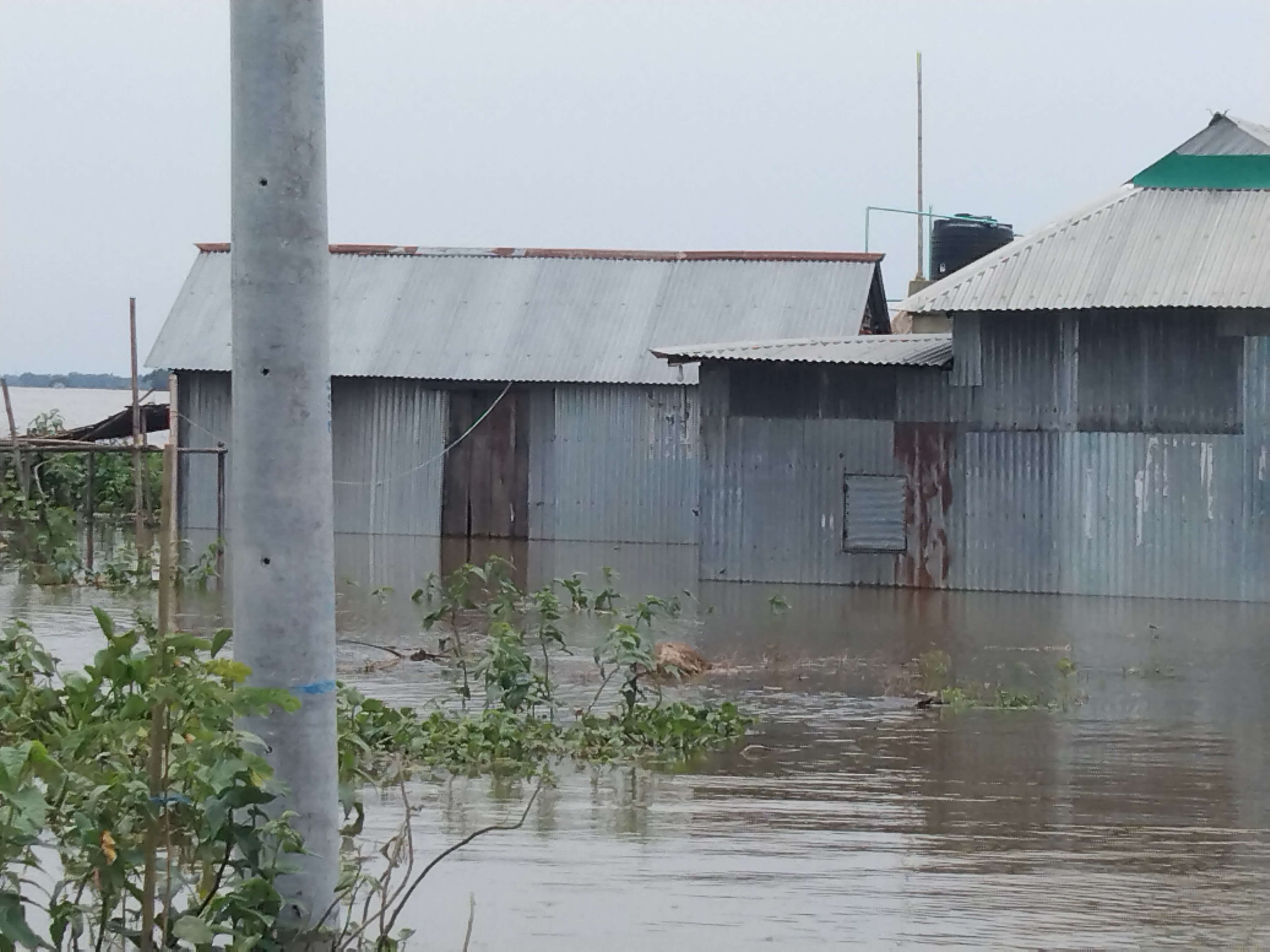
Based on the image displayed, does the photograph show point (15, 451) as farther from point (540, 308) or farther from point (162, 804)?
point (162, 804)

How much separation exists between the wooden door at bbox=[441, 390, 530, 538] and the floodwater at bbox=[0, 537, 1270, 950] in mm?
12048

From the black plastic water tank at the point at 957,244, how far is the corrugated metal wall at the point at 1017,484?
1401 cm

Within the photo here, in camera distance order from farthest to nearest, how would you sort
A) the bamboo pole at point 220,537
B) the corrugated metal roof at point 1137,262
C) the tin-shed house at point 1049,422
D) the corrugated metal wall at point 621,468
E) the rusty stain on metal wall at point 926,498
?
the corrugated metal wall at point 621,468, the rusty stain on metal wall at point 926,498, the bamboo pole at point 220,537, the tin-shed house at point 1049,422, the corrugated metal roof at point 1137,262

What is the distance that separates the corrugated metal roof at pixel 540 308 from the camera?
2717 centimetres

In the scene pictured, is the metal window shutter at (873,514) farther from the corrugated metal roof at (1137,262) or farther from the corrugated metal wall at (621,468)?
the corrugated metal wall at (621,468)

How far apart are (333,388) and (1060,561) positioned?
1257 centimetres

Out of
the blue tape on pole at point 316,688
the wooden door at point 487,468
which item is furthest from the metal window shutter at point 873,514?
the blue tape on pole at point 316,688

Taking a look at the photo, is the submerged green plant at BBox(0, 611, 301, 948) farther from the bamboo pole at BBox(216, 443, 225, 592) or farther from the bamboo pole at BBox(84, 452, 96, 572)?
the bamboo pole at BBox(84, 452, 96, 572)

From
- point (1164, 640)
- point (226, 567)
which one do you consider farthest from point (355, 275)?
point (1164, 640)

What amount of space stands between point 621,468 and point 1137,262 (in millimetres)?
10043

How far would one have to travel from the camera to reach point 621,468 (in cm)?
2681

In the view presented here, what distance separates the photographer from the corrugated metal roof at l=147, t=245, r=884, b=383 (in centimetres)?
2717

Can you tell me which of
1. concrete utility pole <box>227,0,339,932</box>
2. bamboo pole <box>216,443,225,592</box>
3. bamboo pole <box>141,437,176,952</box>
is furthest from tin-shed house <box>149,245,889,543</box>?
concrete utility pole <box>227,0,339,932</box>

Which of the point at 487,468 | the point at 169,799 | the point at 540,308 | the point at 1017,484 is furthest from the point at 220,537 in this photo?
the point at 169,799
